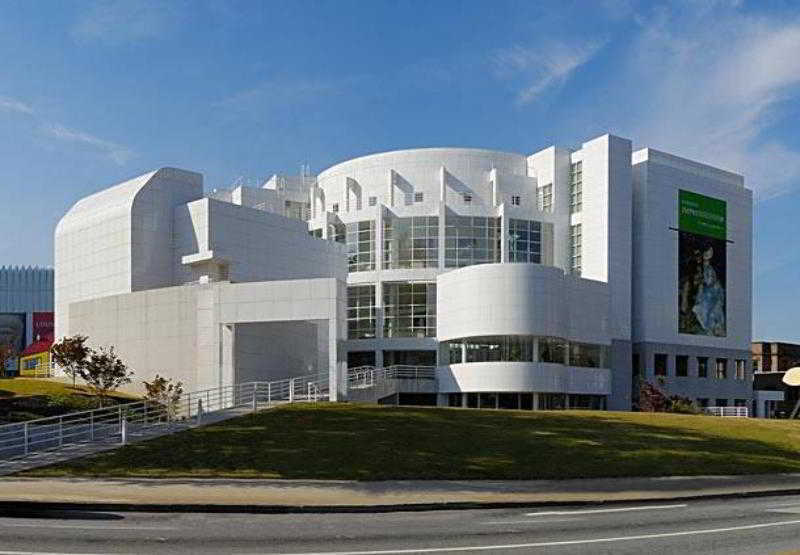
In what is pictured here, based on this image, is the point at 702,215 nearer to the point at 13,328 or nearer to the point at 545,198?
the point at 545,198

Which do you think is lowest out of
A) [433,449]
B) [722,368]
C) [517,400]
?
[517,400]

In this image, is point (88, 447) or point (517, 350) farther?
point (517, 350)

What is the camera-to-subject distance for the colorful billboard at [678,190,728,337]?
79.1m

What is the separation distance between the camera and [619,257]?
2906 inches

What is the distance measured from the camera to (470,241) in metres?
74.2

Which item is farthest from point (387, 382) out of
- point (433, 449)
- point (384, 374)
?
point (433, 449)

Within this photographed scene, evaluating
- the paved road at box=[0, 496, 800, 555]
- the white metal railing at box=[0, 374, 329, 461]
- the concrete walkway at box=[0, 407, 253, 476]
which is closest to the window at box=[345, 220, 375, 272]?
the white metal railing at box=[0, 374, 329, 461]

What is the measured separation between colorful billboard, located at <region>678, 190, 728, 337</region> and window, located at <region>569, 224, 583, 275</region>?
917 centimetres

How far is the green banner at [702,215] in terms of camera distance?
3118 inches

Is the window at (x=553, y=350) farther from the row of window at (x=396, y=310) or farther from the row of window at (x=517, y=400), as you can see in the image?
the row of window at (x=396, y=310)

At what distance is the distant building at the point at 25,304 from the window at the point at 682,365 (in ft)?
397

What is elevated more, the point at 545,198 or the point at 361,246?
the point at 545,198

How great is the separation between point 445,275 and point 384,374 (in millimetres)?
10549

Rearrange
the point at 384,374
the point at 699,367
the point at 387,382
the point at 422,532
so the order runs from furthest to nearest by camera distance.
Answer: the point at 699,367
the point at 384,374
the point at 387,382
the point at 422,532
